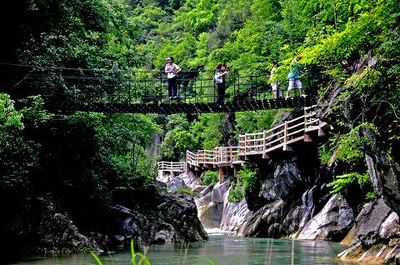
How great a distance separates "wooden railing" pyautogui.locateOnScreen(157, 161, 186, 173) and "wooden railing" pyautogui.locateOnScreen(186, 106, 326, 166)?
679cm

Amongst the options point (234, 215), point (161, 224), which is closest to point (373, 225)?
point (161, 224)

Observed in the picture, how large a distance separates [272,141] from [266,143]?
3.51 ft

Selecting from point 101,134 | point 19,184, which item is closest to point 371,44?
point 19,184

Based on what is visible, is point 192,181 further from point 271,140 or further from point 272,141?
point 272,141

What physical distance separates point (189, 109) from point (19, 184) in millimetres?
4253

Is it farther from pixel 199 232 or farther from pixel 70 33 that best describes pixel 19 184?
pixel 199 232

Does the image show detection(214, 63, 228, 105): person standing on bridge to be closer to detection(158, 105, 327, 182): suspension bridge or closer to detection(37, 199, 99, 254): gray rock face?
detection(158, 105, 327, 182): suspension bridge

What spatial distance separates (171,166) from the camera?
4300 centimetres

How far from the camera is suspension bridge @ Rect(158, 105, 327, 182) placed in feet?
58.5

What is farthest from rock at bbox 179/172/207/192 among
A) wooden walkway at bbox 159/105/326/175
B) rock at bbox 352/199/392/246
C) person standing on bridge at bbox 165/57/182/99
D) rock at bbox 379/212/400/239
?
rock at bbox 379/212/400/239

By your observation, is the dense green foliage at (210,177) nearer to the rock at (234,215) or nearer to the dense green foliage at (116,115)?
the rock at (234,215)

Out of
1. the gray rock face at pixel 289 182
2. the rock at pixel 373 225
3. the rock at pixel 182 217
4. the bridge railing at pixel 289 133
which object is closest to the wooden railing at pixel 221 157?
the bridge railing at pixel 289 133

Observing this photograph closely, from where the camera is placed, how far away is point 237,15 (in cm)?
3706

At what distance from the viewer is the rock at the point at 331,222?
55.4 feet
